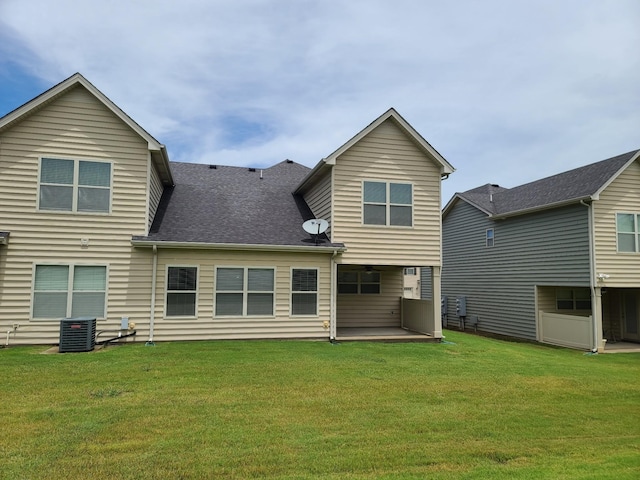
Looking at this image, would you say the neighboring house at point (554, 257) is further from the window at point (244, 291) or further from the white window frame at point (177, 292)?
the white window frame at point (177, 292)

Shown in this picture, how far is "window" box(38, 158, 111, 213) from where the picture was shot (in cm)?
1095

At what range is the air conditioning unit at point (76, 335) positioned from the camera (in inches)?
390

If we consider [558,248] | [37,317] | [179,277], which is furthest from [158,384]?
[558,248]

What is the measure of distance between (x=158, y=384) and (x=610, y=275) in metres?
A: 14.8

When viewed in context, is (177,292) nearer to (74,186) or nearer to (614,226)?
(74,186)

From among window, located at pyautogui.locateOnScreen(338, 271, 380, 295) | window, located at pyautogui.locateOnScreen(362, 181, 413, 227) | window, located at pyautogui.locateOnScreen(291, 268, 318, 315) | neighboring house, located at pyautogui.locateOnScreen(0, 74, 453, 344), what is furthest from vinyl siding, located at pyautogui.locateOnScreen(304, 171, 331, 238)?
window, located at pyautogui.locateOnScreen(338, 271, 380, 295)

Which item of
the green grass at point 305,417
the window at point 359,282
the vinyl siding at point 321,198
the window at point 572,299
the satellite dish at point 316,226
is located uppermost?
the vinyl siding at point 321,198

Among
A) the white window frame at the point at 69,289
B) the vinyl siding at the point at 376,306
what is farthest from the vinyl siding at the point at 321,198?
the white window frame at the point at 69,289

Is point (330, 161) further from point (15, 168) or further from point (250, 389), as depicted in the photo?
point (15, 168)

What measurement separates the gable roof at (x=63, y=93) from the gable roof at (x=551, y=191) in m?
13.9

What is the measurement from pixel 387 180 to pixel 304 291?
4397 mm

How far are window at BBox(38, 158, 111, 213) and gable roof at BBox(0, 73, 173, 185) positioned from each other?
1.18 meters

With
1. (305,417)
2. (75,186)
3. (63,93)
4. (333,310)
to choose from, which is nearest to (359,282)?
(333,310)

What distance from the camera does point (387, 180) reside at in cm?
1331
